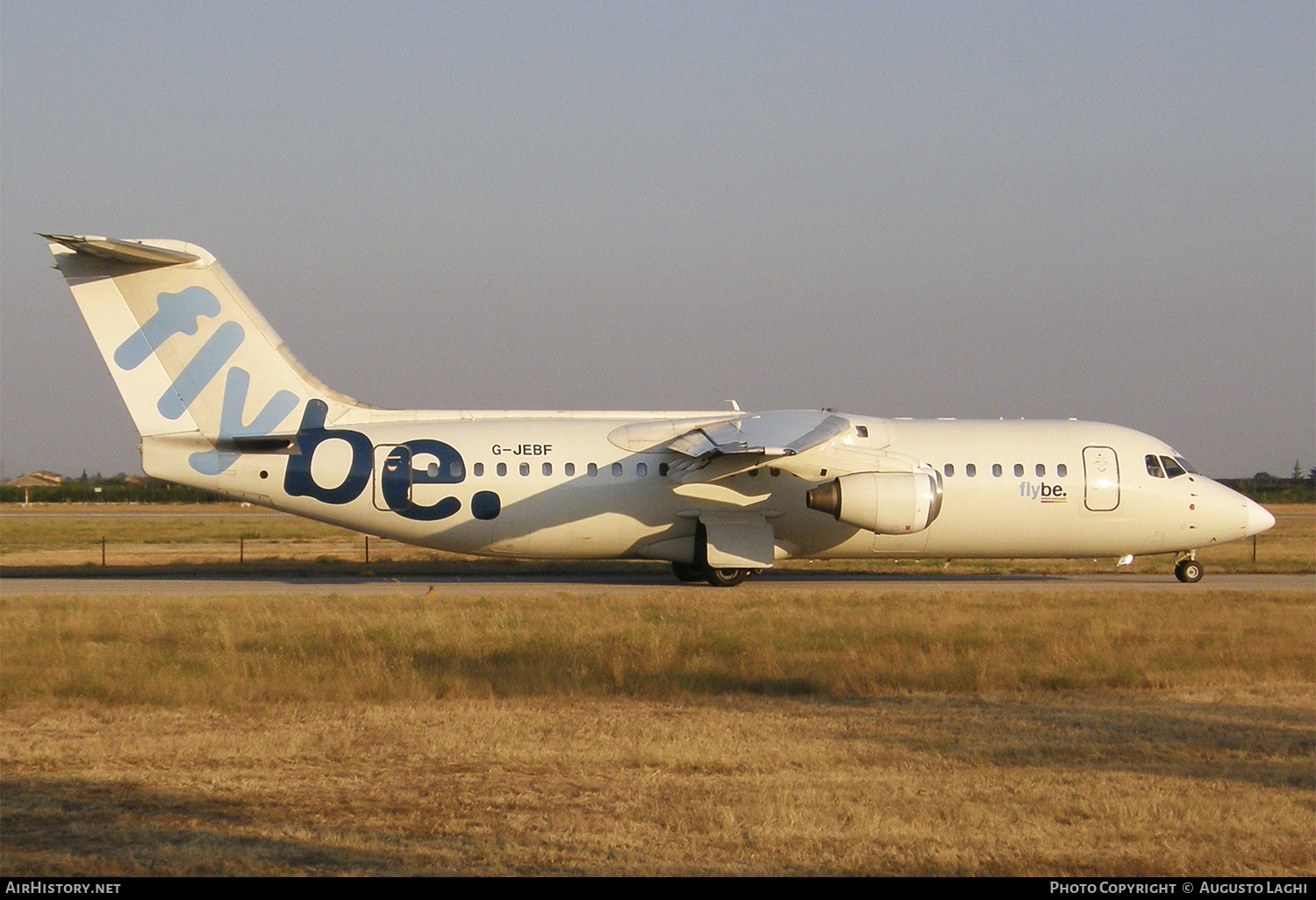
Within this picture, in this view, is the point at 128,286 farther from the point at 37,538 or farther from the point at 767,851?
the point at 37,538

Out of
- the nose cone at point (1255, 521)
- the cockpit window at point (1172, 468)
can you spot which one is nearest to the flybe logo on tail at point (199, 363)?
the cockpit window at point (1172, 468)

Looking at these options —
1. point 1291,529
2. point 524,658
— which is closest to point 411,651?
point 524,658

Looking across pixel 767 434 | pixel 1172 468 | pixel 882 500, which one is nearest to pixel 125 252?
pixel 767 434

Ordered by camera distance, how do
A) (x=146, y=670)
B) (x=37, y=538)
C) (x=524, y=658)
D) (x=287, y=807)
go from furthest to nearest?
1. (x=37, y=538)
2. (x=524, y=658)
3. (x=146, y=670)
4. (x=287, y=807)

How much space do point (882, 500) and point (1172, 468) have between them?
754 centimetres

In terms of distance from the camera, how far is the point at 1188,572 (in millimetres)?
26922

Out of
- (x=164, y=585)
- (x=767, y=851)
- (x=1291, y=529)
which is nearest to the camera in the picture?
(x=767, y=851)

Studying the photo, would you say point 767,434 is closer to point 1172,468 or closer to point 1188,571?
point 1172,468

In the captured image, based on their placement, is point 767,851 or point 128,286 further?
point 128,286

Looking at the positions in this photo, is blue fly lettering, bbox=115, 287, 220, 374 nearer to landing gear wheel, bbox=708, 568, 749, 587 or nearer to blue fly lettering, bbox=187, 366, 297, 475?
blue fly lettering, bbox=187, 366, 297, 475

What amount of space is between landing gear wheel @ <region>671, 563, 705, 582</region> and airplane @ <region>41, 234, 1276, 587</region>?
0.08 meters

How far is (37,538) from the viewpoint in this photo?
4506cm

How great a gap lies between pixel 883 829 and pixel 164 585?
2037 centimetres

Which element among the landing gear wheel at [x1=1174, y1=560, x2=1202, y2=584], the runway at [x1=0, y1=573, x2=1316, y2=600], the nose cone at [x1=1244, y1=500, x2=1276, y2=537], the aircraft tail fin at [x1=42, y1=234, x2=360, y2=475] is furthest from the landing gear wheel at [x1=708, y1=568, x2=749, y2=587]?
the nose cone at [x1=1244, y1=500, x2=1276, y2=537]
